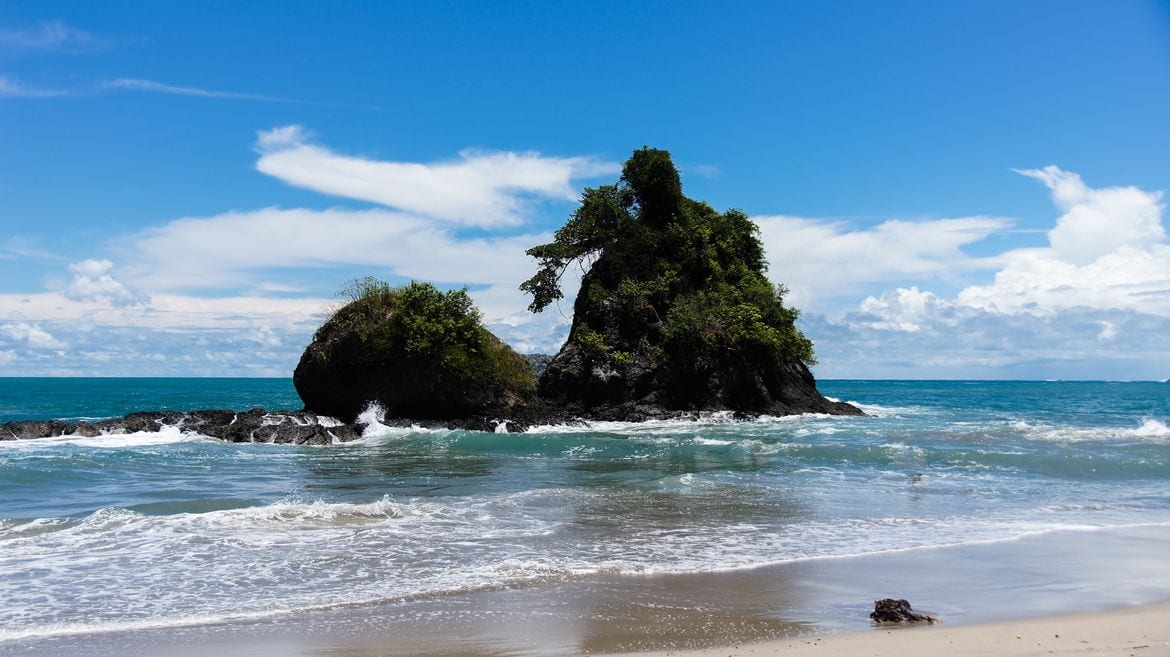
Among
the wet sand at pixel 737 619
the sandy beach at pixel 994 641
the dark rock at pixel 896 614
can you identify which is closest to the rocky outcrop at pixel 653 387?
the wet sand at pixel 737 619

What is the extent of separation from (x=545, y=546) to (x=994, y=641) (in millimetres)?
5380

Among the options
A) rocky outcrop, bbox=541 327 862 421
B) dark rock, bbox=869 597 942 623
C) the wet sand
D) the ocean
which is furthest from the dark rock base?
dark rock, bbox=869 597 942 623

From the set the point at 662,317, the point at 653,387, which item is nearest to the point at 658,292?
the point at 662,317

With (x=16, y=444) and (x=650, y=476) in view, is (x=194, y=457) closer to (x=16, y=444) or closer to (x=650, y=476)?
(x=16, y=444)

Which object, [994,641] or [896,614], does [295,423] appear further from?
[994,641]

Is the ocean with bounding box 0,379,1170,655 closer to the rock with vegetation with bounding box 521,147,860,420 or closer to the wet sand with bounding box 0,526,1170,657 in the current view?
the wet sand with bounding box 0,526,1170,657

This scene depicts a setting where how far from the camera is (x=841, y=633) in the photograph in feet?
22.3

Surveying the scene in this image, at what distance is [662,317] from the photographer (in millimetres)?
35312

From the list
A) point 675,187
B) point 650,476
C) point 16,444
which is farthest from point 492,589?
point 675,187

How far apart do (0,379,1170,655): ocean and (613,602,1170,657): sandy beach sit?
42cm

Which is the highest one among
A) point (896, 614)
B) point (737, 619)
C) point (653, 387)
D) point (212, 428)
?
point (653, 387)

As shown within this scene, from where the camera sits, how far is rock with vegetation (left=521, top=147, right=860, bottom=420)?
3391 centimetres

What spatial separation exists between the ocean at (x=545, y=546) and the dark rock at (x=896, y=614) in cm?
32

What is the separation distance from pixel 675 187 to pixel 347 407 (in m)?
17.0
